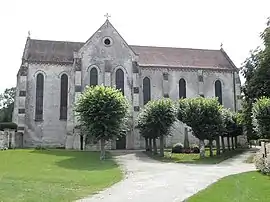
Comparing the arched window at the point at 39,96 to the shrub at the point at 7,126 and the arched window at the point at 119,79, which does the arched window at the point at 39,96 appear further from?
the arched window at the point at 119,79

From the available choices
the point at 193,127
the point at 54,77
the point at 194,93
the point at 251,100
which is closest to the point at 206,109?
the point at 193,127

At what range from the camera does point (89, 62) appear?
4922 cm

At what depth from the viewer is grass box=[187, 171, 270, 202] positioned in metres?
12.9

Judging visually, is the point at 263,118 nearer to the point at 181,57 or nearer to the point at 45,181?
the point at 45,181

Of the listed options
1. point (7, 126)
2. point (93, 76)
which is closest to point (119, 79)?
point (93, 76)

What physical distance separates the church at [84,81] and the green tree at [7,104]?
18753 millimetres

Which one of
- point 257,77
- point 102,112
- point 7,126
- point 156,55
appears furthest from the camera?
point 156,55

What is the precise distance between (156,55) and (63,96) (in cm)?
1561

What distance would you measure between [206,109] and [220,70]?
841 inches

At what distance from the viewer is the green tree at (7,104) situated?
6688 centimetres

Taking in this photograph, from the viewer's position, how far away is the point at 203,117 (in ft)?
116

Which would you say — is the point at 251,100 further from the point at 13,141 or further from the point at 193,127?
the point at 13,141

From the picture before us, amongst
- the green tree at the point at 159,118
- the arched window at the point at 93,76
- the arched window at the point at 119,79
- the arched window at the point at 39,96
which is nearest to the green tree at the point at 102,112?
the green tree at the point at 159,118

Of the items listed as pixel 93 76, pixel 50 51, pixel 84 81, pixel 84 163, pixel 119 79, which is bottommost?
pixel 84 163
